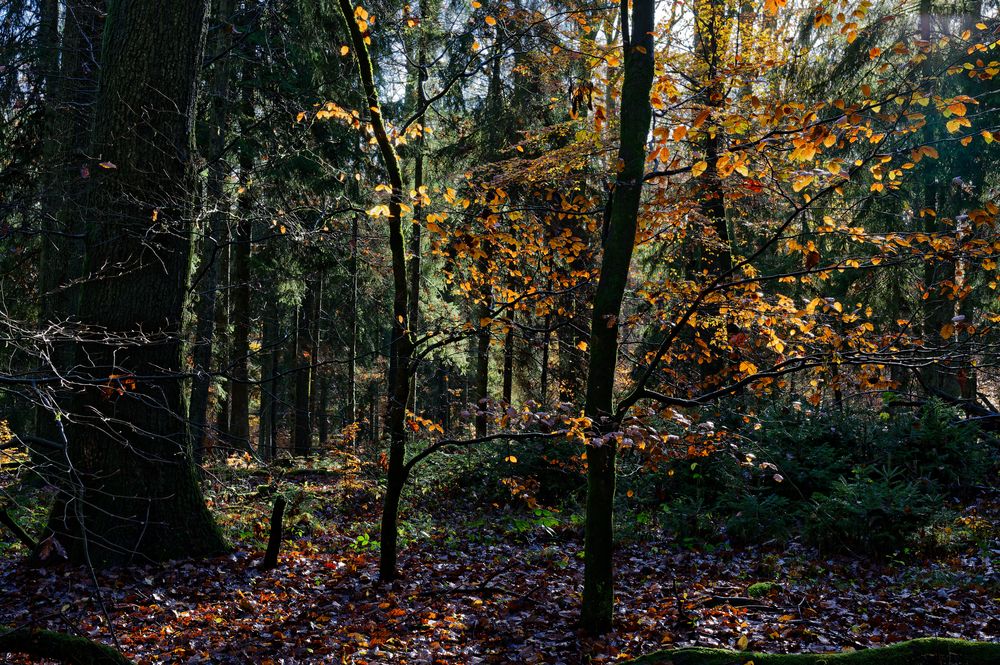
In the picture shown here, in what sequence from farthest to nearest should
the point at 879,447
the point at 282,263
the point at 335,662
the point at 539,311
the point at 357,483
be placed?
the point at 282,263, the point at 357,483, the point at 879,447, the point at 539,311, the point at 335,662

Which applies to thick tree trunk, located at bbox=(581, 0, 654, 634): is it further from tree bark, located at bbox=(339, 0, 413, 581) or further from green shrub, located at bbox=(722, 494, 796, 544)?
green shrub, located at bbox=(722, 494, 796, 544)

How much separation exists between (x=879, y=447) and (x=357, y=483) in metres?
8.67

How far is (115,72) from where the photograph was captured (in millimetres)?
6520

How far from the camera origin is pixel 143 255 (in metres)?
6.43

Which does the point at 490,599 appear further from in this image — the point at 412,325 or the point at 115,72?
the point at 115,72

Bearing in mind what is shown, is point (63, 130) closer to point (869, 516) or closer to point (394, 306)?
point (394, 306)

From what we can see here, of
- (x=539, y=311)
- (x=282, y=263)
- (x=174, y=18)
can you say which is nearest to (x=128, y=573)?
(x=539, y=311)

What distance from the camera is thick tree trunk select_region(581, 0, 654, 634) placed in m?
4.69

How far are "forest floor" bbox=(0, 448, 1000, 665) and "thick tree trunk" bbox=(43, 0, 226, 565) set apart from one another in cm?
52

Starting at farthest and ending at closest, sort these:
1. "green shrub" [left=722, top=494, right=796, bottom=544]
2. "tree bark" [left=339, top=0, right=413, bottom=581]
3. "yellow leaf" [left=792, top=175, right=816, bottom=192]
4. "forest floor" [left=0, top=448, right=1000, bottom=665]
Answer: "green shrub" [left=722, top=494, right=796, bottom=544] → "tree bark" [left=339, top=0, right=413, bottom=581] → "forest floor" [left=0, top=448, right=1000, bottom=665] → "yellow leaf" [left=792, top=175, right=816, bottom=192]

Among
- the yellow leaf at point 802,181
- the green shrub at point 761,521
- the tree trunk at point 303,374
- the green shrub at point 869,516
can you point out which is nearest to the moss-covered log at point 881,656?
the yellow leaf at point 802,181

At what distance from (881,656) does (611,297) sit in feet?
8.95

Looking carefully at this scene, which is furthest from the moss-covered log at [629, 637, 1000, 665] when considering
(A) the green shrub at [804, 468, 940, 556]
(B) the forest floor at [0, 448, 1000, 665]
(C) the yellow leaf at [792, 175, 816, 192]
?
(A) the green shrub at [804, 468, 940, 556]

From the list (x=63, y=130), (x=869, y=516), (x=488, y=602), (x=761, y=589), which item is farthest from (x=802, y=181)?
(x=63, y=130)
